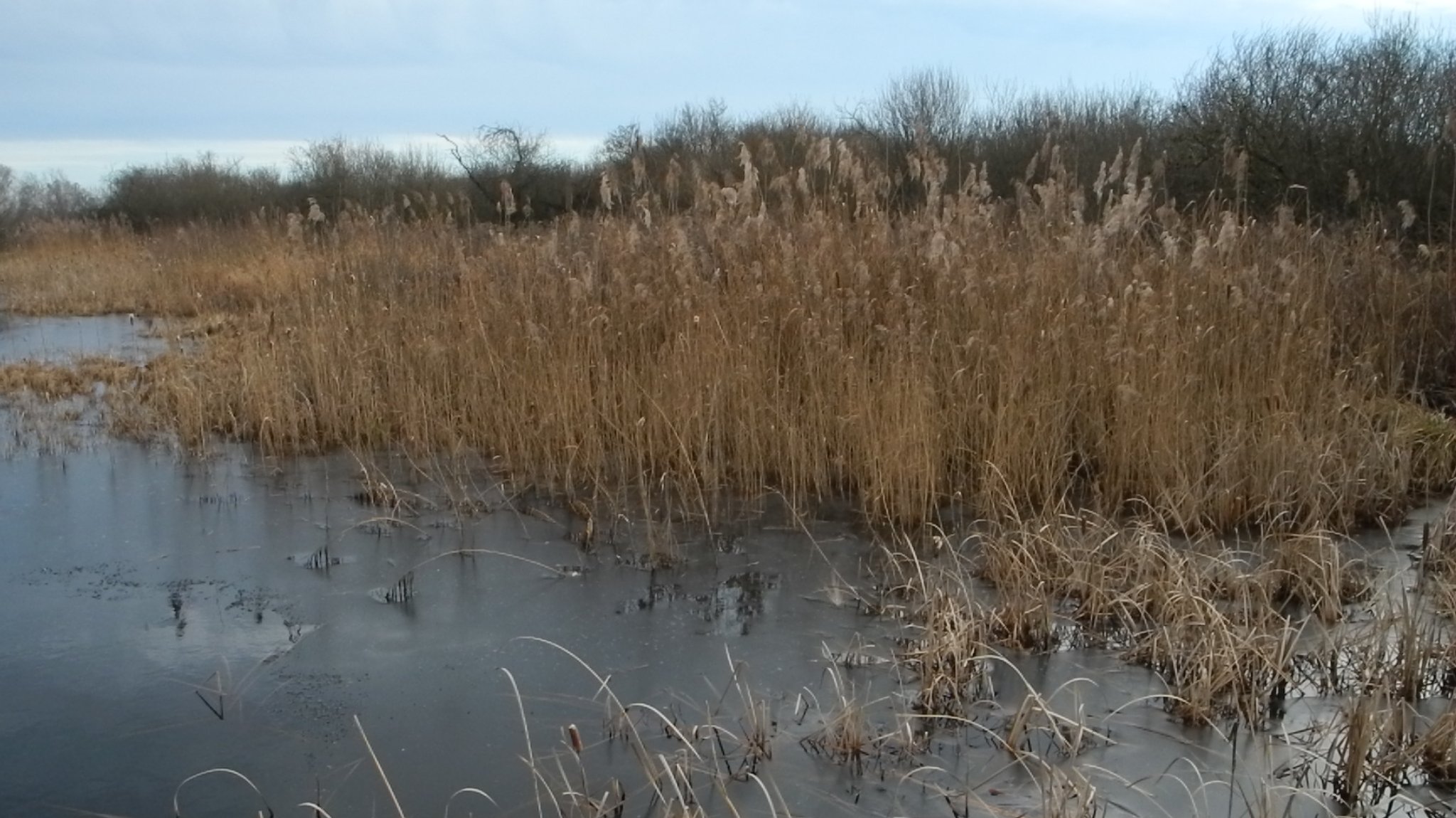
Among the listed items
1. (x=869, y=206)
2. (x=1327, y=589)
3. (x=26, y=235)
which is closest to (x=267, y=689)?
(x=1327, y=589)

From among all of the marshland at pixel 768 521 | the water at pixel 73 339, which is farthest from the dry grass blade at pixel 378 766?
the water at pixel 73 339

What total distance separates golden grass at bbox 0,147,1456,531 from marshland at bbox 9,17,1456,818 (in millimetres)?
36

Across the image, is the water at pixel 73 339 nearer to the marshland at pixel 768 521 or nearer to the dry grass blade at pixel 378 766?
the marshland at pixel 768 521

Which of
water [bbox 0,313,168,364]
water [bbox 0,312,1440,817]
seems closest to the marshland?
water [bbox 0,312,1440,817]

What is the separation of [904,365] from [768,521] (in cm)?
108

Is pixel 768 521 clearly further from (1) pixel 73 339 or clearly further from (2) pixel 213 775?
(1) pixel 73 339

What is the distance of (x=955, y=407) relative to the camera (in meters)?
5.87

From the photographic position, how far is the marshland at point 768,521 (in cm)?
332

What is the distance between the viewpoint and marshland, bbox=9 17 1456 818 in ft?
10.9

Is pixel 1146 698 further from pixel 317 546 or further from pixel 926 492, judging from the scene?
pixel 317 546

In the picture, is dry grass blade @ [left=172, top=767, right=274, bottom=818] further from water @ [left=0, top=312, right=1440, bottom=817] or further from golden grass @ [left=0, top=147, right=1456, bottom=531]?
golden grass @ [left=0, top=147, right=1456, bottom=531]

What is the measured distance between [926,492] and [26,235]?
2144cm

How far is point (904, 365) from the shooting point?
19.4 feet

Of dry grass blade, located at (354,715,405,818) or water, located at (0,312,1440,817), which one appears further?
water, located at (0,312,1440,817)
